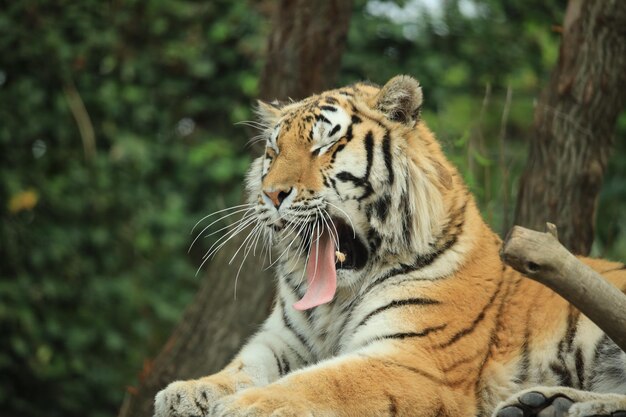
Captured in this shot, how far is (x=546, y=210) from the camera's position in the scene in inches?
215

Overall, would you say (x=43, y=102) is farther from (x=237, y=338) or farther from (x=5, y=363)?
(x=237, y=338)

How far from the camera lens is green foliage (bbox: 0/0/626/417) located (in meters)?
8.19

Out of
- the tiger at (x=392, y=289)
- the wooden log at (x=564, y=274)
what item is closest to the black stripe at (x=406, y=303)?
the tiger at (x=392, y=289)

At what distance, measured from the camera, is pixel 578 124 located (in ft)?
17.7

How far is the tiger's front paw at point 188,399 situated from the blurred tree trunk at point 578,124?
2406 mm

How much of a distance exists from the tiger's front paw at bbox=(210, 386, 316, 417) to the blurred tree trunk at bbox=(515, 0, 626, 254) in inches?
96.2

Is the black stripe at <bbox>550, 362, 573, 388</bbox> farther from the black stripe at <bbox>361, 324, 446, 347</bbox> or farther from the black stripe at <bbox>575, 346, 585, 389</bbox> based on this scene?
the black stripe at <bbox>361, 324, 446, 347</bbox>

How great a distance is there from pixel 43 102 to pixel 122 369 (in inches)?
98.4

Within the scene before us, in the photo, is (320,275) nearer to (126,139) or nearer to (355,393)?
(355,393)

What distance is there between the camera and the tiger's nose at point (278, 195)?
3.92 meters

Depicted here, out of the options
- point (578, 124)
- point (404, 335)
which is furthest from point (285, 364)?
point (578, 124)

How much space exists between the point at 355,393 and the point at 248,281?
2.47m

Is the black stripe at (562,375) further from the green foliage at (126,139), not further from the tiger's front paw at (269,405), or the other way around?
the green foliage at (126,139)

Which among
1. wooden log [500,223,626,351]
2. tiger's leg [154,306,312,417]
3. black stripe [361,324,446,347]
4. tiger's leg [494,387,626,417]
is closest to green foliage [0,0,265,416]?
tiger's leg [154,306,312,417]
